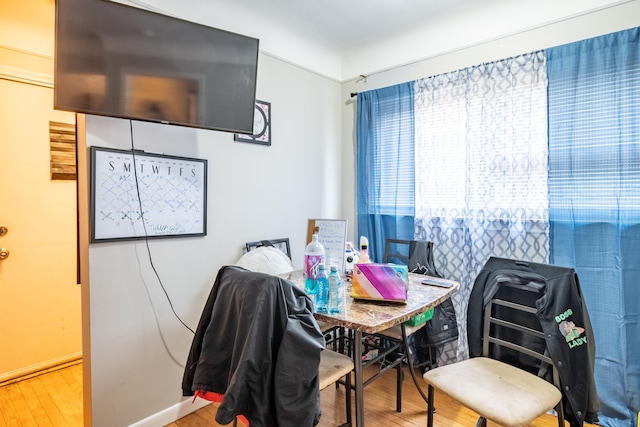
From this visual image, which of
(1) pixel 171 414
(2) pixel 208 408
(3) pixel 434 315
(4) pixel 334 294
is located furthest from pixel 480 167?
(1) pixel 171 414

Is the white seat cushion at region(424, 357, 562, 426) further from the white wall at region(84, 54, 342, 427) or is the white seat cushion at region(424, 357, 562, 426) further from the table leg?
the white wall at region(84, 54, 342, 427)

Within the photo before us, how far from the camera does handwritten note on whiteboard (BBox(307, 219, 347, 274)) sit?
2183 millimetres

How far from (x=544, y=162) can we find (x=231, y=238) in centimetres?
212

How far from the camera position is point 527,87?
2.30 metres

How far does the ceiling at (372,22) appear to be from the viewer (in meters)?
2.26

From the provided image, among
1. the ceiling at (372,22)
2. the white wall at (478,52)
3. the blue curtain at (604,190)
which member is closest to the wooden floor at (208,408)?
the blue curtain at (604,190)

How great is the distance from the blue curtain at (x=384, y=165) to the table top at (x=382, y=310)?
3.45 ft

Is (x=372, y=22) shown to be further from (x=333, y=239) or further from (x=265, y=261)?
(x=265, y=261)

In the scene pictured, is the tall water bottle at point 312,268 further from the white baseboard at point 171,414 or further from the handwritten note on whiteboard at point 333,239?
the white baseboard at point 171,414

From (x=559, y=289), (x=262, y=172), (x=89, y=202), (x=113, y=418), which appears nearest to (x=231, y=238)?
(x=262, y=172)

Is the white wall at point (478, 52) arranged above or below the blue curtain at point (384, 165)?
above

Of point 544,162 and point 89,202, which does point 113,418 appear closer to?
point 89,202

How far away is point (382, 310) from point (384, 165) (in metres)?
1.67

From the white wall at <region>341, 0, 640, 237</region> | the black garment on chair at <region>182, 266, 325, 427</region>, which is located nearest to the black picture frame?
the white wall at <region>341, 0, 640, 237</region>
